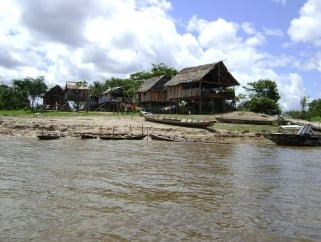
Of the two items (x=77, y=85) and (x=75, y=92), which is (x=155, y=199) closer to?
(x=75, y=92)

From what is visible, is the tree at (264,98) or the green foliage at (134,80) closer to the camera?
the tree at (264,98)

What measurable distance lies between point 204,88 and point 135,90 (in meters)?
17.3

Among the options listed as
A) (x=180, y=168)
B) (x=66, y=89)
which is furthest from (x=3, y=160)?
(x=66, y=89)

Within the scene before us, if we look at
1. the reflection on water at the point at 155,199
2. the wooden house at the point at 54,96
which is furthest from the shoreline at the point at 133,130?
the wooden house at the point at 54,96

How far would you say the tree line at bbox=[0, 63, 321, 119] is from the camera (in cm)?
4875

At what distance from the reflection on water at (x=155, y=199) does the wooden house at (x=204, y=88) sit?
95.3 ft

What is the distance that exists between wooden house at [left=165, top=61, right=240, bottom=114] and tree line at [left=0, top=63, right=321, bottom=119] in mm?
2972

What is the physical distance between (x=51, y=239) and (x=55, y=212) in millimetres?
1754

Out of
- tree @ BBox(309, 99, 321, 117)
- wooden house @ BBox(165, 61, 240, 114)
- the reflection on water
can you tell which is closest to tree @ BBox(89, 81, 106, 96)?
wooden house @ BBox(165, 61, 240, 114)

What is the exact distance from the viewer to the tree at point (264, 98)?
48312 millimetres

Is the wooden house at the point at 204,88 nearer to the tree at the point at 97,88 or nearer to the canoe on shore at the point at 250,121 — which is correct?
the canoe on shore at the point at 250,121

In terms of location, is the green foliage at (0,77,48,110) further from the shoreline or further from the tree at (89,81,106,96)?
the shoreline

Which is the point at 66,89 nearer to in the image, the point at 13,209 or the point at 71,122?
the point at 71,122

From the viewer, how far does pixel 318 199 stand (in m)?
10.6
